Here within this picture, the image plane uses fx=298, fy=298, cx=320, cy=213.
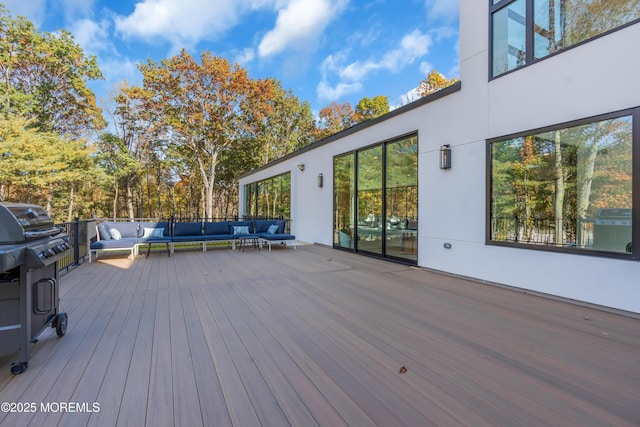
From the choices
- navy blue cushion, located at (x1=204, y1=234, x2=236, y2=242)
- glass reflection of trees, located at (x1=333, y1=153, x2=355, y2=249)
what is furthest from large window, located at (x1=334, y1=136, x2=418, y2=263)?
navy blue cushion, located at (x1=204, y1=234, x2=236, y2=242)

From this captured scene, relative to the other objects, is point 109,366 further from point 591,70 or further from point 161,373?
point 591,70

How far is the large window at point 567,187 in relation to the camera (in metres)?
3.14

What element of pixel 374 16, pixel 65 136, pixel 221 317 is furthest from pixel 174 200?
pixel 221 317

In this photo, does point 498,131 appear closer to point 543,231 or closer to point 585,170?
point 585,170

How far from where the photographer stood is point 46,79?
522 inches

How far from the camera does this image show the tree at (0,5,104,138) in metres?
11.7

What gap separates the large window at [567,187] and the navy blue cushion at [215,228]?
6169 mm

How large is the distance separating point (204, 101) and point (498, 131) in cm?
1312

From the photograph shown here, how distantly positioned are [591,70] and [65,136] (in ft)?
60.9

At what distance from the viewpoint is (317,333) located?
255cm

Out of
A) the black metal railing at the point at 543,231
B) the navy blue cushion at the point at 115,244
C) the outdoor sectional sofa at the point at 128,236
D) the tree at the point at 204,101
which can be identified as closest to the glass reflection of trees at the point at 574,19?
the black metal railing at the point at 543,231

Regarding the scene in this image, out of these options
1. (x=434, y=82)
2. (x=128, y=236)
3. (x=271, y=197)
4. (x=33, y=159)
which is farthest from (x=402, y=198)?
(x=33, y=159)

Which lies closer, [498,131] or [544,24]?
[544,24]

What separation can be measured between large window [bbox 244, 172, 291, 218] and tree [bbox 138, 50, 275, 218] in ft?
10.0
